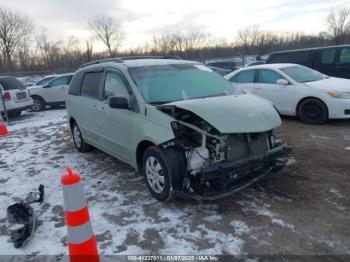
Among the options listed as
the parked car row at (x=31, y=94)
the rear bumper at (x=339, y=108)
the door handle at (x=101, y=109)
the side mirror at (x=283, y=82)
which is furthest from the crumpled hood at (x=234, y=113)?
the parked car row at (x=31, y=94)

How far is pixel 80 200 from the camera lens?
2326 mm

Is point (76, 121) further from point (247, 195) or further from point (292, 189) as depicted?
point (292, 189)

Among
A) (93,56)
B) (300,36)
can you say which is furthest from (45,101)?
(300,36)

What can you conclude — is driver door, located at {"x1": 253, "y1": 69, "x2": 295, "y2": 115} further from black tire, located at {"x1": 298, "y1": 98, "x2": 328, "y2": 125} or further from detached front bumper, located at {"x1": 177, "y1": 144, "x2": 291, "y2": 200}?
detached front bumper, located at {"x1": 177, "y1": 144, "x2": 291, "y2": 200}

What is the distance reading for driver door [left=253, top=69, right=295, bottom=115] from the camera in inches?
310

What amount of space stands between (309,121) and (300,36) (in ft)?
190

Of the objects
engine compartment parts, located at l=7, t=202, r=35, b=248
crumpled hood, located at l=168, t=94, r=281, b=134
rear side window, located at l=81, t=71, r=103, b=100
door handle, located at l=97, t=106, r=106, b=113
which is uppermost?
rear side window, located at l=81, t=71, r=103, b=100

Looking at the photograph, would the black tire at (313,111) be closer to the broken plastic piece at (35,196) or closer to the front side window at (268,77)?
the front side window at (268,77)

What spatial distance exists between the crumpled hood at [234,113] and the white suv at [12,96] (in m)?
9.82

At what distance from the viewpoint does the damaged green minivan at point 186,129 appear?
3.62m

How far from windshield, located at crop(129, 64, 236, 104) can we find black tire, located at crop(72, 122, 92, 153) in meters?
2.46

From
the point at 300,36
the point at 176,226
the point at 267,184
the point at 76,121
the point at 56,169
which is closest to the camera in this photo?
the point at 176,226

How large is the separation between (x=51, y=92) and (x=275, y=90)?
1035 centimetres

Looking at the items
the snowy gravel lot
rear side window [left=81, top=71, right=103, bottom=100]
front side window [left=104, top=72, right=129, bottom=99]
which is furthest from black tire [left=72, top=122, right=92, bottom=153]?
front side window [left=104, top=72, right=129, bottom=99]
